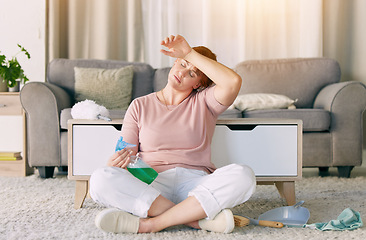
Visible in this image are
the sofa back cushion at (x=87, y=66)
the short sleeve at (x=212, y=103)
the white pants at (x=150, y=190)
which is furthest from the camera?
the sofa back cushion at (x=87, y=66)

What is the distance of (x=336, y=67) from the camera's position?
3.53 m

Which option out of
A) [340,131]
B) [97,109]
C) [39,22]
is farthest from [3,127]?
[340,131]

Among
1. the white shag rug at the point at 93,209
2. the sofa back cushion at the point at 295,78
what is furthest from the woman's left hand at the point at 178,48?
the sofa back cushion at the point at 295,78

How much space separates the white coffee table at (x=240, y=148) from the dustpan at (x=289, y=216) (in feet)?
0.95

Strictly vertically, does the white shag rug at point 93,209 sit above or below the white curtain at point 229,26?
below

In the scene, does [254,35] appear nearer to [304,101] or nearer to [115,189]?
[304,101]

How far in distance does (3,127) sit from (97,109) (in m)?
2.25

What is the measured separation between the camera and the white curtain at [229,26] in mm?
4027

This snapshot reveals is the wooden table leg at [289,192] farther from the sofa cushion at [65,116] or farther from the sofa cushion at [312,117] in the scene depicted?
the sofa cushion at [65,116]

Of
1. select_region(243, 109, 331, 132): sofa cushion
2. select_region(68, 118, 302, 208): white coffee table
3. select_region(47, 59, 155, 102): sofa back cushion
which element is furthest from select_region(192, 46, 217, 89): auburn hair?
select_region(47, 59, 155, 102): sofa back cushion

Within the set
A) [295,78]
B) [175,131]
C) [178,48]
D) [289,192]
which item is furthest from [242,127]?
[295,78]

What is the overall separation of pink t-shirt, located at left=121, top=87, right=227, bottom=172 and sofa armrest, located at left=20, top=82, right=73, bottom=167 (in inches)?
49.3

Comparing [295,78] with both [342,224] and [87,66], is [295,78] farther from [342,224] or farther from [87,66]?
[342,224]

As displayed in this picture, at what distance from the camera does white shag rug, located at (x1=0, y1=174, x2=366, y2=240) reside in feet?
4.79
